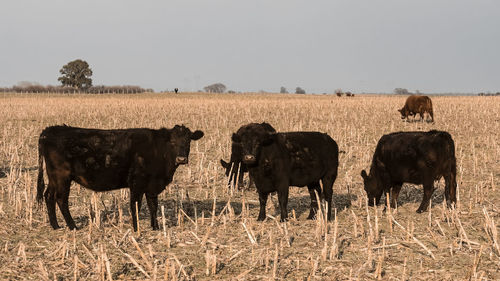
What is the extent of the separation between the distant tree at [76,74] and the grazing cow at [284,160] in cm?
10926

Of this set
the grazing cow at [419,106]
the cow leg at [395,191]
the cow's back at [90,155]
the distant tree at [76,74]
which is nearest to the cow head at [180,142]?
the cow's back at [90,155]

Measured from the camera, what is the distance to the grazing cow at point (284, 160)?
816cm

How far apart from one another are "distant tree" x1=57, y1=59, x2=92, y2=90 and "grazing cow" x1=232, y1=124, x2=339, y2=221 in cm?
10926

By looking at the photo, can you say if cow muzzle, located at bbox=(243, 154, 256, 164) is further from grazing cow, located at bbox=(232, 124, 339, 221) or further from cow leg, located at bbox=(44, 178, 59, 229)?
cow leg, located at bbox=(44, 178, 59, 229)

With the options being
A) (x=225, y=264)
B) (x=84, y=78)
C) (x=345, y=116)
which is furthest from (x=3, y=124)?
(x=84, y=78)

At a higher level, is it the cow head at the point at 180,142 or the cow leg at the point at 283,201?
the cow head at the point at 180,142

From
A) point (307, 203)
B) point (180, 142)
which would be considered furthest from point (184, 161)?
point (307, 203)

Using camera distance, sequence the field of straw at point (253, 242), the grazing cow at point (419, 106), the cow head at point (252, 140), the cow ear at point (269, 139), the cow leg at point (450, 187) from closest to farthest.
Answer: the field of straw at point (253, 242)
the cow head at point (252, 140)
the cow ear at point (269, 139)
the cow leg at point (450, 187)
the grazing cow at point (419, 106)

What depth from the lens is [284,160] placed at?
27.6 feet

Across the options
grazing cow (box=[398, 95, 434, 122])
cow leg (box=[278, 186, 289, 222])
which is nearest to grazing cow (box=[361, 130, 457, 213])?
cow leg (box=[278, 186, 289, 222])

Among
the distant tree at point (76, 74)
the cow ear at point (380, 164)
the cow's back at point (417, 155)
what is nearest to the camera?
the cow's back at point (417, 155)

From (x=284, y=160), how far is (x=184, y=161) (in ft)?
5.61

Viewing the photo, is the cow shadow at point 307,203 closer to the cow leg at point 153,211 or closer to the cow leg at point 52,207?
the cow leg at point 153,211

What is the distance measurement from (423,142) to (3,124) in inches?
863
